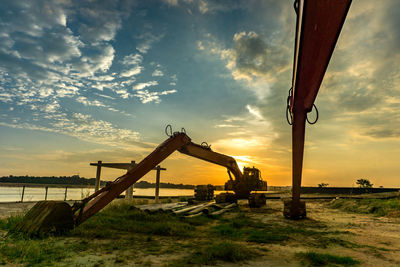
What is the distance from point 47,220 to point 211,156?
9.64 m

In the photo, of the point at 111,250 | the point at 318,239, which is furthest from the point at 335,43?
the point at 111,250

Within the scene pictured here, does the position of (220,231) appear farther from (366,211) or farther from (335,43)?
(366,211)

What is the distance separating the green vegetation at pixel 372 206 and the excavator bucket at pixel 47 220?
14491mm

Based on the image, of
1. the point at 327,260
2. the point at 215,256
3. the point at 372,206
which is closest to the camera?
the point at 327,260

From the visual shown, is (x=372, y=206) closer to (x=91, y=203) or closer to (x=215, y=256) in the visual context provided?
(x=215, y=256)

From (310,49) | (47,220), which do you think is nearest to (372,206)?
(310,49)

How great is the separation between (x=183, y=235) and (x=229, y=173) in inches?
391

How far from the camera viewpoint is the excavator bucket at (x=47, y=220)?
6.07 m

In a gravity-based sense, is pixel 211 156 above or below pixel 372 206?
above

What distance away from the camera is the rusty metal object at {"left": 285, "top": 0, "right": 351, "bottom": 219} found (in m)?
4.42

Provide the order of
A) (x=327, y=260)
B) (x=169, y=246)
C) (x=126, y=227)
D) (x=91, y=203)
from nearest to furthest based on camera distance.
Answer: (x=327, y=260)
(x=169, y=246)
(x=91, y=203)
(x=126, y=227)

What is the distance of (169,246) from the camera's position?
5.64 meters

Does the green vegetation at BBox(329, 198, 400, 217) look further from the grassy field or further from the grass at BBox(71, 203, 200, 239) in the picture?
the grass at BBox(71, 203, 200, 239)

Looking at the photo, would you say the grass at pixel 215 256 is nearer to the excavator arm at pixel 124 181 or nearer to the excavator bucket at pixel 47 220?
the excavator arm at pixel 124 181
